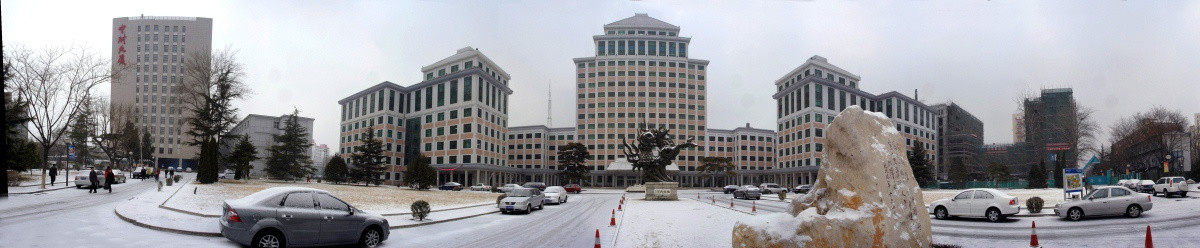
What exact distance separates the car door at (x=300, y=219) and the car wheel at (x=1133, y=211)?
22.8m

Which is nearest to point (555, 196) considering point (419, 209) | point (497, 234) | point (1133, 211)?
point (419, 209)

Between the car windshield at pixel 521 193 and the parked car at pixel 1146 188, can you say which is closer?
the car windshield at pixel 521 193

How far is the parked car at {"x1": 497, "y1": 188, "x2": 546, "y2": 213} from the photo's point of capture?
25.0m

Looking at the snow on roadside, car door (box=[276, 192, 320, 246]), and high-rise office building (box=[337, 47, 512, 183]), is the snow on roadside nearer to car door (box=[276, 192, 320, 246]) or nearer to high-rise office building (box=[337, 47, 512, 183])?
car door (box=[276, 192, 320, 246])

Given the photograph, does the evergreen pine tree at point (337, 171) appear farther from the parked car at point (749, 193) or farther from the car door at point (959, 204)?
the car door at point (959, 204)

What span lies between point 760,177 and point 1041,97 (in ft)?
162

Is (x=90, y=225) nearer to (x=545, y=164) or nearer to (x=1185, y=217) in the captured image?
(x=1185, y=217)

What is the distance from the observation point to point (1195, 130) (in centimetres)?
6462

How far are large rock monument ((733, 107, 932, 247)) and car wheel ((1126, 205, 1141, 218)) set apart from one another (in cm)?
1391

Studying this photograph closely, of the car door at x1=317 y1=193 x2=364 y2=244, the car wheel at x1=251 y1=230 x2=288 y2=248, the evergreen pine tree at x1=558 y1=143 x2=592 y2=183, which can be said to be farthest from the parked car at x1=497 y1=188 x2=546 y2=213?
the evergreen pine tree at x1=558 y1=143 x2=592 y2=183

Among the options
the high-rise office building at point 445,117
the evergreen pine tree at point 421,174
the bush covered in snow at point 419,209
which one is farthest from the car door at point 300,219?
the high-rise office building at point 445,117

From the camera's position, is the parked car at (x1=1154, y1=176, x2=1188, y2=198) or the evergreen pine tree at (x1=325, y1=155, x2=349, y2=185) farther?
the evergreen pine tree at (x1=325, y1=155, x2=349, y2=185)

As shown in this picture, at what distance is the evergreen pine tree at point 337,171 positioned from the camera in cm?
6438

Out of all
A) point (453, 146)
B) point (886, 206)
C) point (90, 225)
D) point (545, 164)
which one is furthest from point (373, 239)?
point (545, 164)
